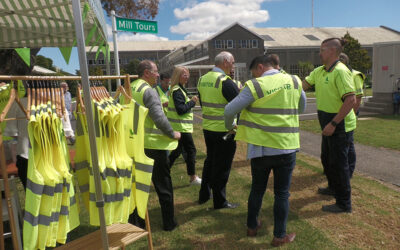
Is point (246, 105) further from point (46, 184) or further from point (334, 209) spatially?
point (334, 209)

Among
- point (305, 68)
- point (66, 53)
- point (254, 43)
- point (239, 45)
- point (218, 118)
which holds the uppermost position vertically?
point (254, 43)

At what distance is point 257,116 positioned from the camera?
2896mm

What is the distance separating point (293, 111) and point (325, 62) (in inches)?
52.7

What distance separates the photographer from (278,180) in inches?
115

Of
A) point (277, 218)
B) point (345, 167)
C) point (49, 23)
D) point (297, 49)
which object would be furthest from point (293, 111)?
point (297, 49)

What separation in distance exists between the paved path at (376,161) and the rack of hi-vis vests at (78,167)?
179 inches

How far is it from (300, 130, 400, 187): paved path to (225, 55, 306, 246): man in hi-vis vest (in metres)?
2.99

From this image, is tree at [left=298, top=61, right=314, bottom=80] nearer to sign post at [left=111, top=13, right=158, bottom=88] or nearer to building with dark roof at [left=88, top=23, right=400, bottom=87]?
building with dark roof at [left=88, top=23, right=400, bottom=87]

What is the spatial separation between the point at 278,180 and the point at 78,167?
1954 mm

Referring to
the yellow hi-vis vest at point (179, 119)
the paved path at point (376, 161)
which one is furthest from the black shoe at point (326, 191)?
the yellow hi-vis vest at point (179, 119)

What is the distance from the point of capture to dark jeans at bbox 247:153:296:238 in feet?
9.48

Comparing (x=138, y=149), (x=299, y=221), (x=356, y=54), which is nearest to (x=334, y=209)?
(x=299, y=221)

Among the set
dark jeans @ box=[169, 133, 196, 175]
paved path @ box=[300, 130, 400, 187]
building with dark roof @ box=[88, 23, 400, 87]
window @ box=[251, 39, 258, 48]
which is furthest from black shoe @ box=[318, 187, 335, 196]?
window @ box=[251, 39, 258, 48]

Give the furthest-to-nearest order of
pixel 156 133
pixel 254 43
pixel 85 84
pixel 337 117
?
1. pixel 254 43
2. pixel 337 117
3. pixel 156 133
4. pixel 85 84
